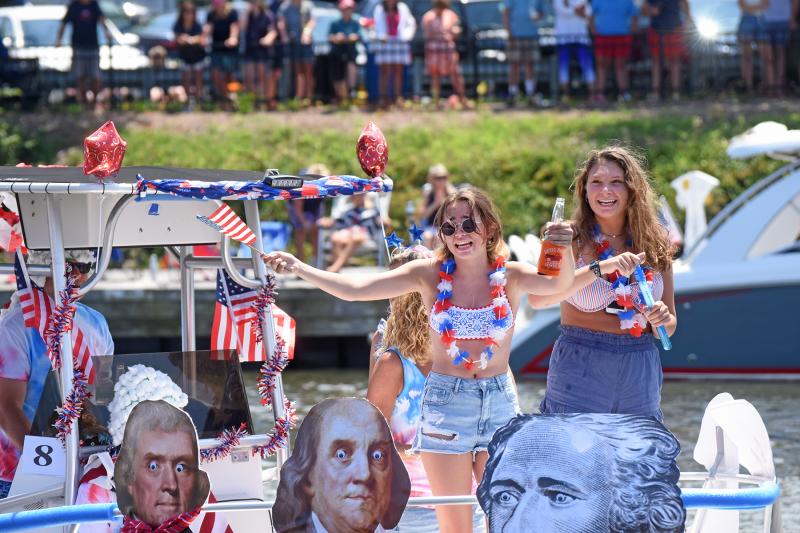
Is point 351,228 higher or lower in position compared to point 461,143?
lower

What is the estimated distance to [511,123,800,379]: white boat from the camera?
13391 millimetres

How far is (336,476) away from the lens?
436cm

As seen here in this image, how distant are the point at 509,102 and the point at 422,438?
16.5m

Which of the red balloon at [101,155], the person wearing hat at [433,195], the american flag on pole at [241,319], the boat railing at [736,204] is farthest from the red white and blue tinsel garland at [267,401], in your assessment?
the person wearing hat at [433,195]

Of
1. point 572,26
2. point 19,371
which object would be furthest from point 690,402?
point 572,26

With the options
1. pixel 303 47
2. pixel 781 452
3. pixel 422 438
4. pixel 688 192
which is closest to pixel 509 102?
pixel 303 47

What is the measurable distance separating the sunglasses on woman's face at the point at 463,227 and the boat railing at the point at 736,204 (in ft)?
28.6

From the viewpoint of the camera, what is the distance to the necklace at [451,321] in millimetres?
5328

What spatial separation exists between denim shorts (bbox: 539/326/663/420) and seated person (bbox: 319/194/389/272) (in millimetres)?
10044

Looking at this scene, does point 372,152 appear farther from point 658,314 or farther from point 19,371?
point 19,371

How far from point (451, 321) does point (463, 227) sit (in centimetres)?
35

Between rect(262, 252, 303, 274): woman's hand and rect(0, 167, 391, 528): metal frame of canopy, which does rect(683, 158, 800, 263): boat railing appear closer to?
rect(0, 167, 391, 528): metal frame of canopy

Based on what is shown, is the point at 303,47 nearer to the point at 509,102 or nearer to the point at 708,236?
the point at 509,102

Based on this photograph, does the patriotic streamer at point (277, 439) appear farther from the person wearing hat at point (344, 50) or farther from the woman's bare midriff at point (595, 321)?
the person wearing hat at point (344, 50)
